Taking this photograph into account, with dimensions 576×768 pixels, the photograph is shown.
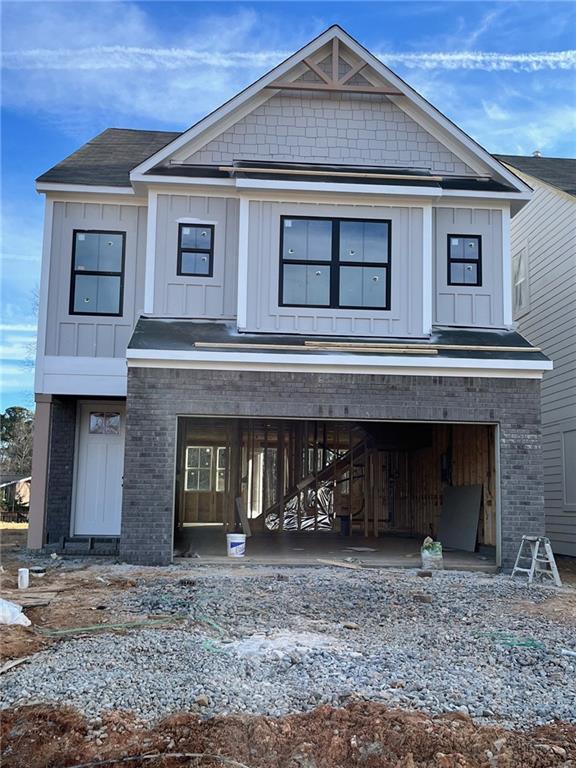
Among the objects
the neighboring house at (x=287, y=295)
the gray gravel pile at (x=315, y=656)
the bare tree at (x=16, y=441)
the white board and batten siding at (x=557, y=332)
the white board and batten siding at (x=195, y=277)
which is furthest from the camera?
the bare tree at (x=16, y=441)

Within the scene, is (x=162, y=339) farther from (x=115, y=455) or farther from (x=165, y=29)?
(x=165, y=29)

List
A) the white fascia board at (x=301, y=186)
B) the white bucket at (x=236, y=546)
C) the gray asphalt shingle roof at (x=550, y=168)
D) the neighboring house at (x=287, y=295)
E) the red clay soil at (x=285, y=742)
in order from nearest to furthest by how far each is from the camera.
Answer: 1. the red clay soil at (x=285, y=742)
2. the neighboring house at (x=287, y=295)
3. the white bucket at (x=236, y=546)
4. the white fascia board at (x=301, y=186)
5. the gray asphalt shingle roof at (x=550, y=168)

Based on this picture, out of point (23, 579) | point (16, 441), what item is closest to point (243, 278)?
point (23, 579)

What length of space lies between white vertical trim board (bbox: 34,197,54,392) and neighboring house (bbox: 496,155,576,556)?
957 centimetres

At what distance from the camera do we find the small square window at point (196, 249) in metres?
11.8

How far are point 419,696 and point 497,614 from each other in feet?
10.4

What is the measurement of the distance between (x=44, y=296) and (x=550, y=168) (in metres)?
11.5

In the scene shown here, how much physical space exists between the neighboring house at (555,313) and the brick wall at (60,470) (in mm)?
9153

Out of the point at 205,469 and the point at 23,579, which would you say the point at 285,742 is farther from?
the point at 205,469

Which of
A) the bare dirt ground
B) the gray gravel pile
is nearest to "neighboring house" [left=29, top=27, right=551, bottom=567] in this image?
the gray gravel pile

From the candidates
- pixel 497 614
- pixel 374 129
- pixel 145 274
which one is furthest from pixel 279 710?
pixel 374 129

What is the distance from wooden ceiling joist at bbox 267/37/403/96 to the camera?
12164 millimetres

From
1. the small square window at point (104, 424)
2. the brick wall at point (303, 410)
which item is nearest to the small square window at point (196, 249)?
the brick wall at point (303, 410)

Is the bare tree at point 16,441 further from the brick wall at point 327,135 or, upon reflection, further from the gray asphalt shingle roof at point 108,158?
the brick wall at point 327,135
